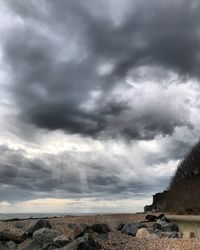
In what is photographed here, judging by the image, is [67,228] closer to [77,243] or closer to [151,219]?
[77,243]

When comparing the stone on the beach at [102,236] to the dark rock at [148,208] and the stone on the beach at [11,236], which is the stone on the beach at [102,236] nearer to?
the stone on the beach at [11,236]

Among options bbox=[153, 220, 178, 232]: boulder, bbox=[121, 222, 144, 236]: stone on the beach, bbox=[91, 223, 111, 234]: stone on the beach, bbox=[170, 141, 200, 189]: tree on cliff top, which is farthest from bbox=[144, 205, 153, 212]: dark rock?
bbox=[91, 223, 111, 234]: stone on the beach

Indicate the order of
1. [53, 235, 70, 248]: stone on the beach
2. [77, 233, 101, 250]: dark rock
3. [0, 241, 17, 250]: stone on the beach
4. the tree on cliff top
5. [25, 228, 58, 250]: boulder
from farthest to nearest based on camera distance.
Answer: the tree on cliff top, [0, 241, 17, 250]: stone on the beach, [25, 228, 58, 250]: boulder, [53, 235, 70, 248]: stone on the beach, [77, 233, 101, 250]: dark rock

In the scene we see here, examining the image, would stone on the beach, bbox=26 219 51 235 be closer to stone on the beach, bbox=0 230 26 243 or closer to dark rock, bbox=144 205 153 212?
stone on the beach, bbox=0 230 26 243

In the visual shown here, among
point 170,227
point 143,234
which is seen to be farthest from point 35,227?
point 170,227

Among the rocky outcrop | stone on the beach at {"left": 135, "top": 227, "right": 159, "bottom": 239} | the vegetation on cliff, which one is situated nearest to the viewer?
the rocky outcrop

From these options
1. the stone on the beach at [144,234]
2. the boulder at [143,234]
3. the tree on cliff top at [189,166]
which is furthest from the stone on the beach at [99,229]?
the tree on cliff top at [189,166]

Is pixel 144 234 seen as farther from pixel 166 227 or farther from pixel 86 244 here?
pixel 86 244

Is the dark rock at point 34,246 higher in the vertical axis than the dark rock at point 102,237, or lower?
lower

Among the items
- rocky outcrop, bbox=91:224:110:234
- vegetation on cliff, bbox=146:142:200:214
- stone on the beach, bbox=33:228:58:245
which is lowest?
stone on the beach, bbox=33:228:58:245

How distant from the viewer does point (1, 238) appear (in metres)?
18.8

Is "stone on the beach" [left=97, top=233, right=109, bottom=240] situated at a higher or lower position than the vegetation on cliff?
lower

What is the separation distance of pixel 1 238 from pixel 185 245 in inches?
281

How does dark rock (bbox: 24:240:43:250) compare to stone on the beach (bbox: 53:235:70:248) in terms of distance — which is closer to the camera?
stone on the beach (bbox: 53:235:70:248)
